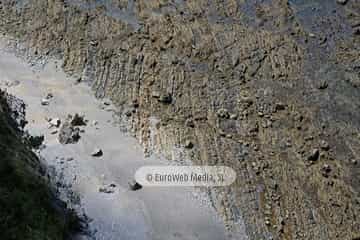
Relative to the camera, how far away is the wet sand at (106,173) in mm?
9570

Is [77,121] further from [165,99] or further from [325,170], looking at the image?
[325,170]

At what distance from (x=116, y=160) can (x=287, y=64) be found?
5732 millimetres

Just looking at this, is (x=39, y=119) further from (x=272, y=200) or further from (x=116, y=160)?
(x=272, y=200)

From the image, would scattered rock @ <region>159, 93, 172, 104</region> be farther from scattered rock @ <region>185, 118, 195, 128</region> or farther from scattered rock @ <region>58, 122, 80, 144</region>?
scattered rock @ <region>58, 122, 80, 144</region>

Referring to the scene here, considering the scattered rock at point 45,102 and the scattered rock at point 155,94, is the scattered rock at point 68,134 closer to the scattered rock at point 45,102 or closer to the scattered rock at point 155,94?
the scattered rock at point 45,102

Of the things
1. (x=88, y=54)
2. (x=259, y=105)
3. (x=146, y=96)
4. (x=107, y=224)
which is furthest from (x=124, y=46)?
(x=107, y=224)

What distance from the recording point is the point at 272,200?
1044 centimetres

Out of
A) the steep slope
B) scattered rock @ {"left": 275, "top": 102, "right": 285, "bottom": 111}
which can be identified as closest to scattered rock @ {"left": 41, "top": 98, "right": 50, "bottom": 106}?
the steep slope

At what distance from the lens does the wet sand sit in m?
9.57

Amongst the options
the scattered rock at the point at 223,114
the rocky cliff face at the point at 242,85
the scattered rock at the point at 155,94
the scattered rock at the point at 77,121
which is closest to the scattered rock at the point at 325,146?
the rocky cliff face at the point at 242,85

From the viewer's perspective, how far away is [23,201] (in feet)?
21.7

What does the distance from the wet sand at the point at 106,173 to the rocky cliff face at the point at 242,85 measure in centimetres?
50

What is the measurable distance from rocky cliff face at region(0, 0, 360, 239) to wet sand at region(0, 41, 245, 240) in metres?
0.50

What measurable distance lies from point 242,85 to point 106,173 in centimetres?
472
